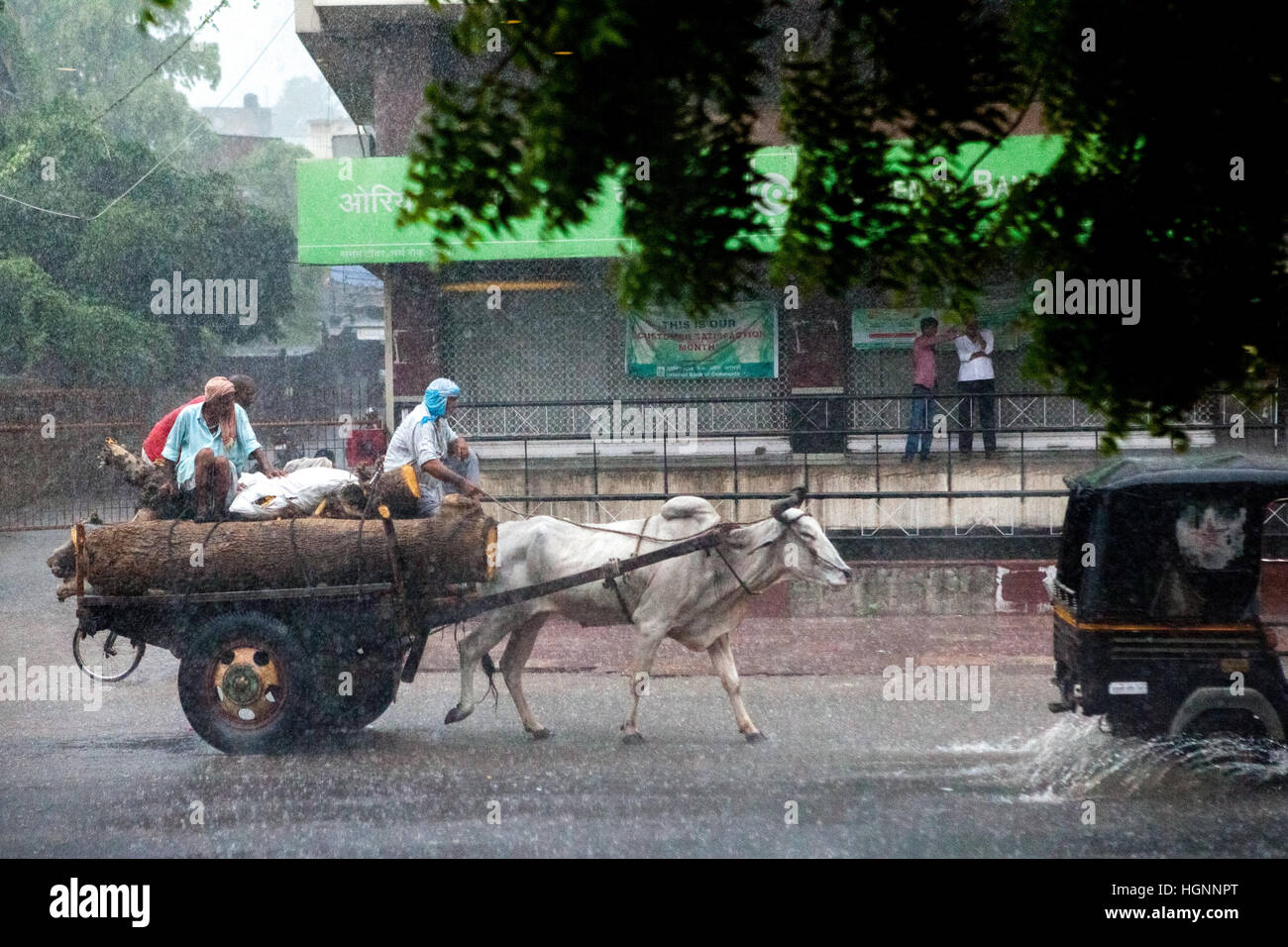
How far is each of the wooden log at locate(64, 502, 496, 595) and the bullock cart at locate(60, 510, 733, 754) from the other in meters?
0.02

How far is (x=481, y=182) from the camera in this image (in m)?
3.20

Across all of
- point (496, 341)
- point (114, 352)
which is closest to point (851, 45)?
point (496, 341)

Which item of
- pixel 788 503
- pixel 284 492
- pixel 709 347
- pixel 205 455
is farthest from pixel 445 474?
pixel 709 347

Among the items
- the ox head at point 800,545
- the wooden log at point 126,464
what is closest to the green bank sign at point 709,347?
the ox head at point 800,545

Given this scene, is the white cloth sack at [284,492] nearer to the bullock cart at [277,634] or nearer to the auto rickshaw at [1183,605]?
the bullock cart at [277,634]

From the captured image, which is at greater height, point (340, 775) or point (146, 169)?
point (146, 169)

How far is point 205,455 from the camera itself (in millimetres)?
7320

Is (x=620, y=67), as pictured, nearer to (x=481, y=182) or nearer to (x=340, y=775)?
(x=481, y=182)

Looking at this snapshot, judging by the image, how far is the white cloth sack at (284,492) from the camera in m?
7.36

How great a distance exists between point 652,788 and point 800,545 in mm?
1754

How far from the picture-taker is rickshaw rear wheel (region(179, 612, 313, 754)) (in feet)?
23.3
